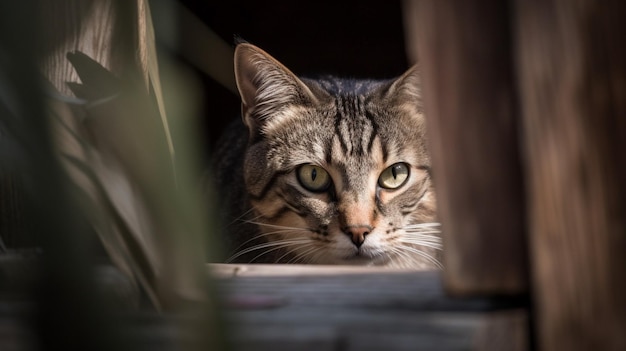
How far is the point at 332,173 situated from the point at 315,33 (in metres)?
2.64

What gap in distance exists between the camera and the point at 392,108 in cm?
273

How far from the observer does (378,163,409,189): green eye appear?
2.56 m

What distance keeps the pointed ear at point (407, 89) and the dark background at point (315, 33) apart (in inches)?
92.7

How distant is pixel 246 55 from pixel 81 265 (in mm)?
2137

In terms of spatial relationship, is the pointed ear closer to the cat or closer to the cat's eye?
the cat

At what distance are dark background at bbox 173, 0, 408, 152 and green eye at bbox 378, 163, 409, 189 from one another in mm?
2521

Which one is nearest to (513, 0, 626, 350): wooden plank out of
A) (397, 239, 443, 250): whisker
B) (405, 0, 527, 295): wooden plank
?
(405, 0, 527, 295): wooden plank

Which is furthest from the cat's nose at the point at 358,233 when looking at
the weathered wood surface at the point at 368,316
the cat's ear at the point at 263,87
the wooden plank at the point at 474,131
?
the wooden plank at the point at 474,131

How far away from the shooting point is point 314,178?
258 cm

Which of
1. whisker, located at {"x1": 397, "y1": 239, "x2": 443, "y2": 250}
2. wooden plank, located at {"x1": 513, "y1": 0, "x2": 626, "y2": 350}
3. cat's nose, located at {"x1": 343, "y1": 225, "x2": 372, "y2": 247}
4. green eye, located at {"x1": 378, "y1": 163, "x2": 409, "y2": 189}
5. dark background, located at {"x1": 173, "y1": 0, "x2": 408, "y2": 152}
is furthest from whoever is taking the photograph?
dark background, located at {"x1": 173, "y1": 0, "x2": 408, "y2": 152}

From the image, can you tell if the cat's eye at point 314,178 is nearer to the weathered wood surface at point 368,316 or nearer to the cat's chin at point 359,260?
the cat's chin at point 359,260

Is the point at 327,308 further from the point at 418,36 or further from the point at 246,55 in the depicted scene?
the point at 246,55

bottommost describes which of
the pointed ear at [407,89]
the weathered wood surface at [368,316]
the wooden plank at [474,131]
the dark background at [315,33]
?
the weathered wood surface at [368,316]

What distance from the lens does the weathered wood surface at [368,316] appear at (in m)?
0.89
